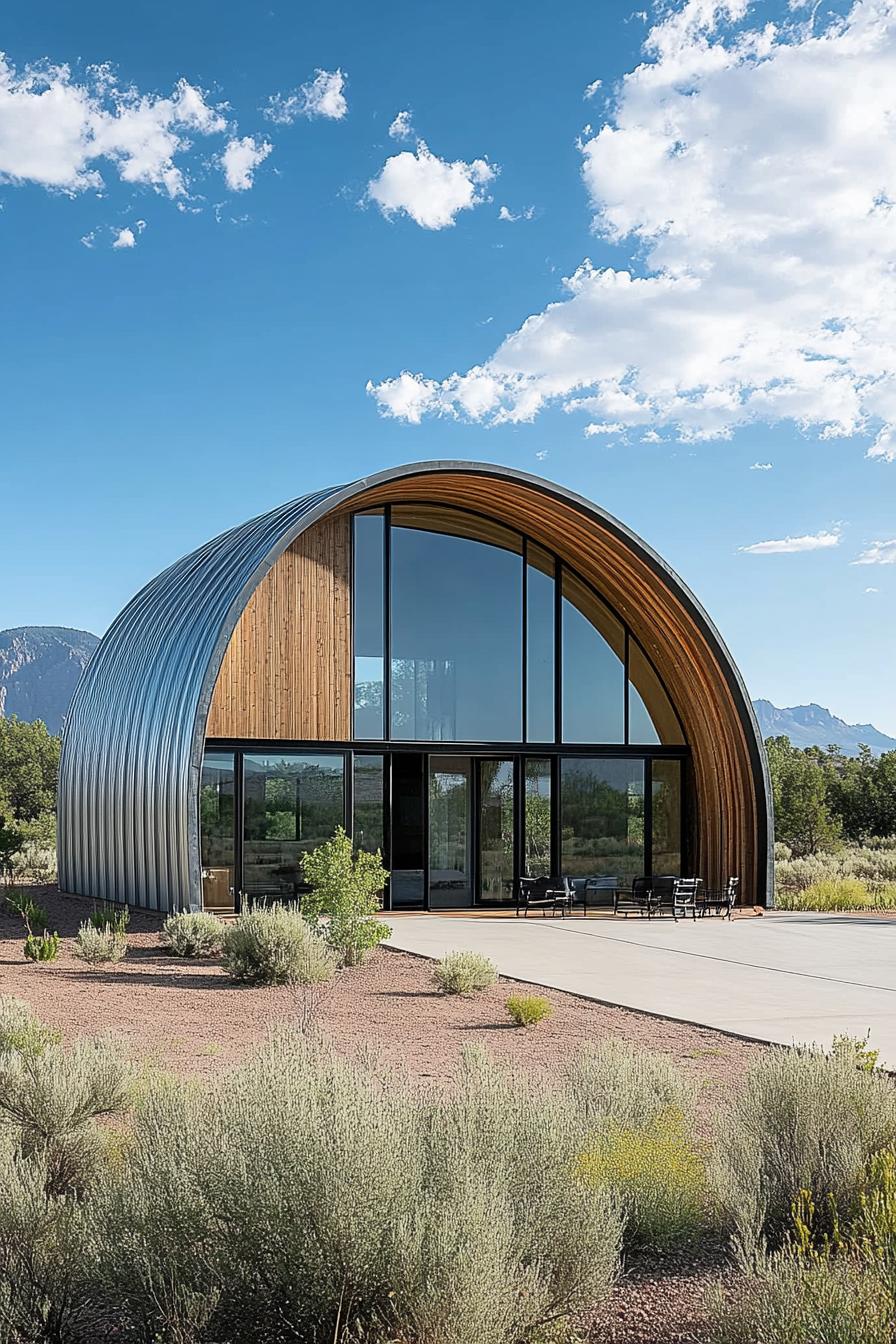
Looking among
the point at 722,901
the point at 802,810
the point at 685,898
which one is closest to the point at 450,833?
the point at 685,898

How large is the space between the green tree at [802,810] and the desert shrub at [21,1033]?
22166 mm

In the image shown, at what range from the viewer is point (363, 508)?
62.5ft

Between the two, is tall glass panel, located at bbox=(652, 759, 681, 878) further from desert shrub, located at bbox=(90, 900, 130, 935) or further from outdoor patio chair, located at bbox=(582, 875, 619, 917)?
desert shrub, located at bbox=(90, 900, 130, 935)

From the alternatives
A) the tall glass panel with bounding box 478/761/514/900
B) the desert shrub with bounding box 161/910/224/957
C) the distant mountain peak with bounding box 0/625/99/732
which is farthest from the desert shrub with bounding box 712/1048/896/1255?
the distant mountain peak with bounding box 0/625/99/732

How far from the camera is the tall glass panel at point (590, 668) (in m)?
20.4

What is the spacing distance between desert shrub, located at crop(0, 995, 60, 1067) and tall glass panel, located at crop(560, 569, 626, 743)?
13.0 metres

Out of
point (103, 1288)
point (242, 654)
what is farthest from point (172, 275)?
point (103, 1288)

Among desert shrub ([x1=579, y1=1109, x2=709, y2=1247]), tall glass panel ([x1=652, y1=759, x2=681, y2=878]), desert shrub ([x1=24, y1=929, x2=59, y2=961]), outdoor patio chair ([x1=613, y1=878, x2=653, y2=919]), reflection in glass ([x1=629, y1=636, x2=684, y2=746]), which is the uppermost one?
reflection in glass ([x1=629, y1=636, x2=684, y2=746])

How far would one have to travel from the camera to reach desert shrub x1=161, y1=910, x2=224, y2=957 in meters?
13.4

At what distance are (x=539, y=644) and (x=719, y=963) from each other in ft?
26.1

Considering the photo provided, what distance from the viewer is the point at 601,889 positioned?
20000mm

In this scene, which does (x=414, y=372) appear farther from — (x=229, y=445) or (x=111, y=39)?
(x=111, y=39)

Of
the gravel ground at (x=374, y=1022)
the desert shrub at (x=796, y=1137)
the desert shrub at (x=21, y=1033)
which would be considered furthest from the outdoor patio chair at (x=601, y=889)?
the desert shrub at (x=796, y=1137)

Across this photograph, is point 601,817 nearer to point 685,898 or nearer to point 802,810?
point 685,898
